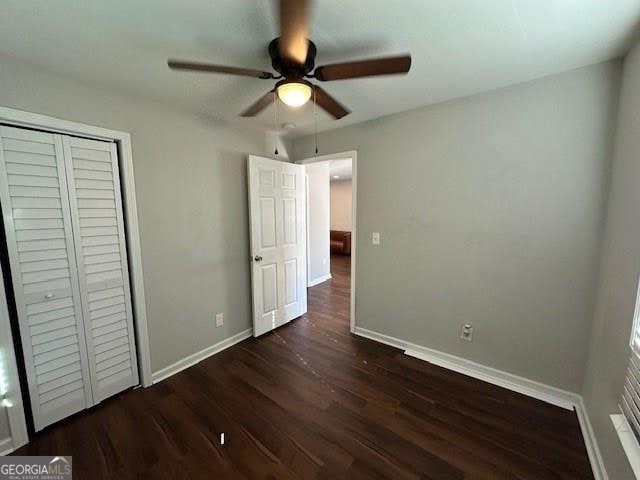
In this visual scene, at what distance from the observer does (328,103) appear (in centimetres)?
162

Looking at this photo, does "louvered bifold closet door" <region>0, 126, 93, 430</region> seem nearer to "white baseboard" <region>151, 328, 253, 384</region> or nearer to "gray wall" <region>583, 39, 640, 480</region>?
"white baseboard" <region>151, 328, 253, 384</region>

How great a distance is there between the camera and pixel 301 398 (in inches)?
74.7

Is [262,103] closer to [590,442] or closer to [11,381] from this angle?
[11,381]

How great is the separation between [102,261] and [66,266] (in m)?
0.19

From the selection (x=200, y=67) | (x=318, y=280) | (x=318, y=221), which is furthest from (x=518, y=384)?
(x=318, y=221)

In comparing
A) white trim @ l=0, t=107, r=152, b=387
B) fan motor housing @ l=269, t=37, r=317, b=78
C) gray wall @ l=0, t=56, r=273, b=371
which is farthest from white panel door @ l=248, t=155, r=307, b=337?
fan motor housing @ l=269, t=37, r=317, b=78

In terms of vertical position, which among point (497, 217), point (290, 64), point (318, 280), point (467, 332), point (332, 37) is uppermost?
point (332, 37)

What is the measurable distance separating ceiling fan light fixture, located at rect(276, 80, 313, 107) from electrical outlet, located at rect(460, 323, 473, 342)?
7.14ft

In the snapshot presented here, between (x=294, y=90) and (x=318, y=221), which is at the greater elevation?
(x=294, y=90)

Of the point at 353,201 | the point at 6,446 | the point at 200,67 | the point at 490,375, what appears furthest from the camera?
the point at 353,201

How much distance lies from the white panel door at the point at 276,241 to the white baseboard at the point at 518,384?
1.21 m

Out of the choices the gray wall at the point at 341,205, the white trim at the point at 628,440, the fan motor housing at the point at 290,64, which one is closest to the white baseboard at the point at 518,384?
the white trim at the point at 628,440

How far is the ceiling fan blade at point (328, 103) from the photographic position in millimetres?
1504

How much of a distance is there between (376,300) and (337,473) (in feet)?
5.11
